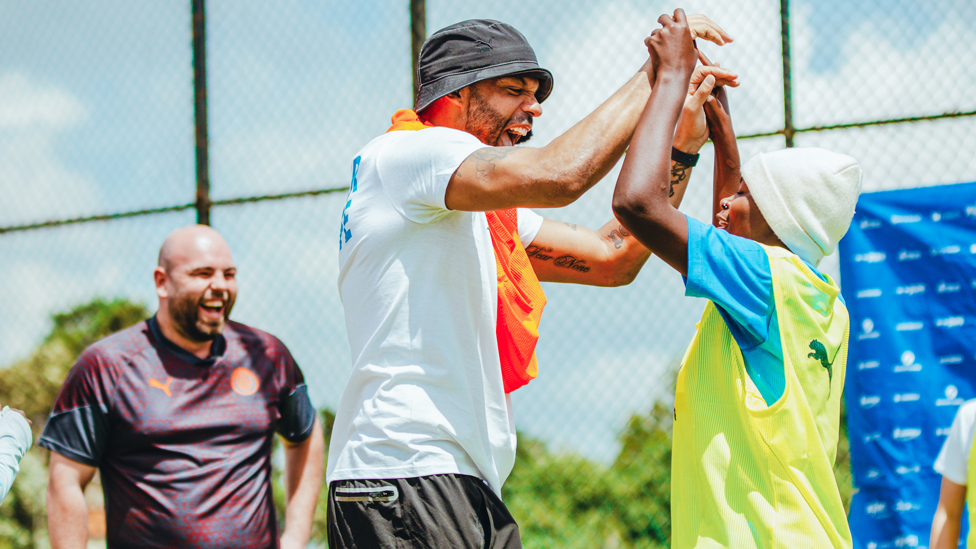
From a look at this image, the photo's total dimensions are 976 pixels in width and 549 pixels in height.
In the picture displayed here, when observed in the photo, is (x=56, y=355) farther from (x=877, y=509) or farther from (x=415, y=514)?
(x=415, y=514)

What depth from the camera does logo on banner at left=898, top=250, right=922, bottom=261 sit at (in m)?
3.10

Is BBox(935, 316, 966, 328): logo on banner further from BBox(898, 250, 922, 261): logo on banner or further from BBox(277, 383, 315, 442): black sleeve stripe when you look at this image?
BBox(277, 383, 315, 442): black sleeve stripe

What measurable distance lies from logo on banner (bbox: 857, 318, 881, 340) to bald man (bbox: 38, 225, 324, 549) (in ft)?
7.27

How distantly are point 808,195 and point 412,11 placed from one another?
246 cm

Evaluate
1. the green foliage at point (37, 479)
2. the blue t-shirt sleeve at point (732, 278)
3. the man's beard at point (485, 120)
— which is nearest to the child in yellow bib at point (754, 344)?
the blue t-shirt sleeve at point (732, 278)

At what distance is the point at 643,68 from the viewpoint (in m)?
1.77

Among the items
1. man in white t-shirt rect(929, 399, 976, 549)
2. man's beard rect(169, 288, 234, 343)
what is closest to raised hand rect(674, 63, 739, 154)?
man in white t-shirt rect(929, 399, 976, 549)

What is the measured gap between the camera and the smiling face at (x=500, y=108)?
6.62ft

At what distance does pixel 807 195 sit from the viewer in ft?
5.88

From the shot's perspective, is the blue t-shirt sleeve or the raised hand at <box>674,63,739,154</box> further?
the raised hand at <box>674,63,739,154</box>

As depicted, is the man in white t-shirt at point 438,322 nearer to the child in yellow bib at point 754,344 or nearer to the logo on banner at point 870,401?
the child in yellow bib at point 754,344

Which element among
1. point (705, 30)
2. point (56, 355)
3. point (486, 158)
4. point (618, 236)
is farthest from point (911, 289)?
point (56, 355)

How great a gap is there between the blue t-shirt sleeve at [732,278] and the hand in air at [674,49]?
320 mm

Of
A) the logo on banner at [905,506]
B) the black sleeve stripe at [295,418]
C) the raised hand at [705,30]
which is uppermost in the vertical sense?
the raised hand at [705,30]
